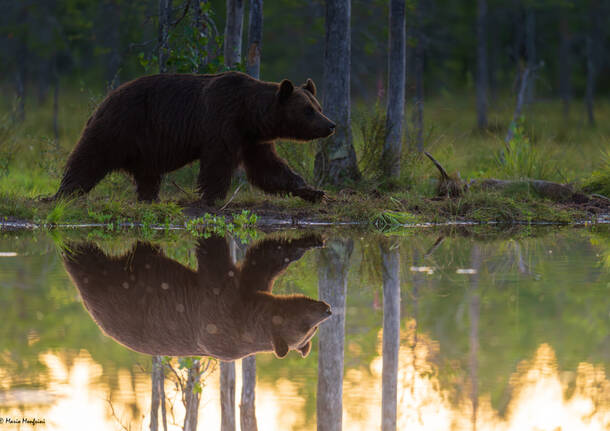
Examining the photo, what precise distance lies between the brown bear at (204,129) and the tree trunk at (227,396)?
5.80m

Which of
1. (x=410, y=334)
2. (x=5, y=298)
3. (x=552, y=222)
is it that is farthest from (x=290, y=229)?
(x=410, y=334)

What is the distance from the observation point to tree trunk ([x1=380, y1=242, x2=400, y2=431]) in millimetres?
3201

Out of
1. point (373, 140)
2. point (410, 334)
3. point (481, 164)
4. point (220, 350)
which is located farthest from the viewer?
point (481, 164)

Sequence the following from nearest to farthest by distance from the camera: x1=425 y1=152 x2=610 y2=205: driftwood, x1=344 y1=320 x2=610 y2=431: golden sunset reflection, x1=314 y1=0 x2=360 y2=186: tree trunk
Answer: x1=344 y1=320 x2=610 y2=431: golden sunset reflection
x1=425 y1=152 x2=610 y2=205: driftwood
x1=314 y1=0 x2=360 y2=186: tree trunk

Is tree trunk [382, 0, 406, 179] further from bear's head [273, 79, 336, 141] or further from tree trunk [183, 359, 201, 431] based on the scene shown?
tree trunk [183, 359, 201, 431]

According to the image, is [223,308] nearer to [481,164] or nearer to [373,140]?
[373,140]

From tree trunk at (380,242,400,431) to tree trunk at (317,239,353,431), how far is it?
18cm

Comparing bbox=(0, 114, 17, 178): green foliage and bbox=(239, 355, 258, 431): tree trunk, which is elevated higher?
bbox=(0, 114, 17, 178): green foliage

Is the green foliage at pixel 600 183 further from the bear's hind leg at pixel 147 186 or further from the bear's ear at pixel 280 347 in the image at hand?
the bear's ear at pixel 280 347

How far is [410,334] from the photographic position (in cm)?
436

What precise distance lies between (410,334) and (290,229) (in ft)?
16.3

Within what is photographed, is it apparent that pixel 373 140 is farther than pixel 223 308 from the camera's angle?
Yes

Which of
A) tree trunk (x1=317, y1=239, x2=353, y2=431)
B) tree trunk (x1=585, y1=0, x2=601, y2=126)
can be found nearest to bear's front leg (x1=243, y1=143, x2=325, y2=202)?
tree trunk (x1=317, y1=239, x2=353, y2=431)

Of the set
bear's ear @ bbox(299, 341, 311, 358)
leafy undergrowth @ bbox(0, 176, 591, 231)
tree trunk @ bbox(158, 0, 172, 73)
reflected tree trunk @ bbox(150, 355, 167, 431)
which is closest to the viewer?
reflected tree trunk @ bbox(150, 355, 167, 431)
